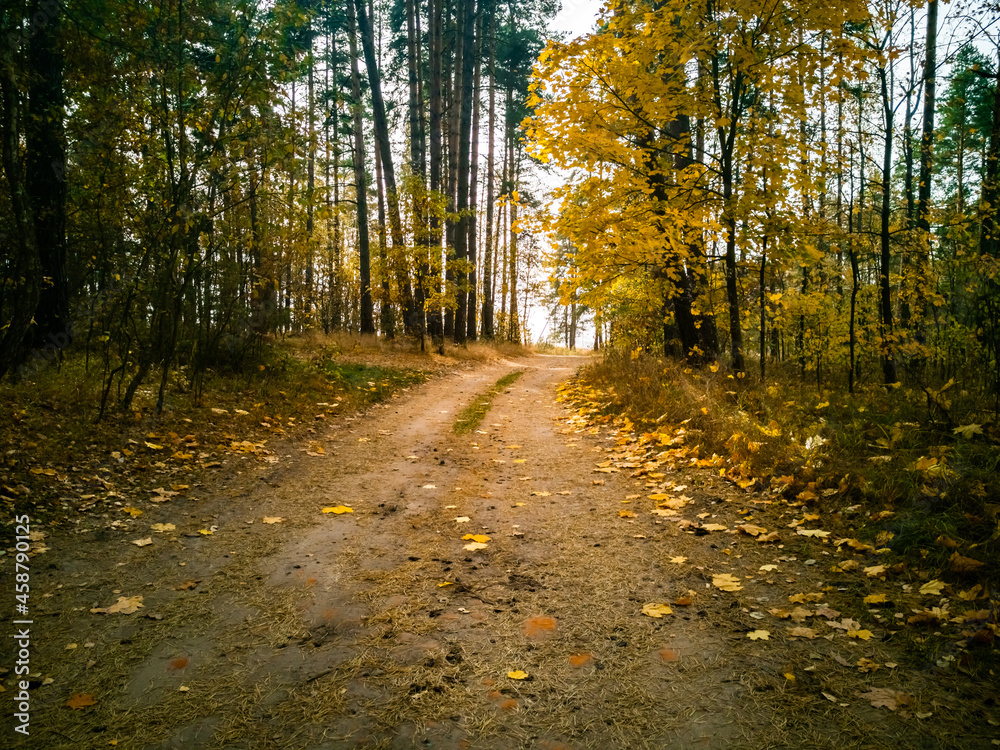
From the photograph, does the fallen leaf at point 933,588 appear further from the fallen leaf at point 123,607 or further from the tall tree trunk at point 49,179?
the tall tree trunk at point 49,179

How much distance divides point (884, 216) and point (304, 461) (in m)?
8.64

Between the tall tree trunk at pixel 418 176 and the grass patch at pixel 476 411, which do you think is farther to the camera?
the tall tree trunk at pixel 418 176

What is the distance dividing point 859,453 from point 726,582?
2368 mm

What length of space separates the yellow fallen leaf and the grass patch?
14.6ft

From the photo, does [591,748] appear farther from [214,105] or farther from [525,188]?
[525,188]

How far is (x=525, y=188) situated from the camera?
80.1 feet

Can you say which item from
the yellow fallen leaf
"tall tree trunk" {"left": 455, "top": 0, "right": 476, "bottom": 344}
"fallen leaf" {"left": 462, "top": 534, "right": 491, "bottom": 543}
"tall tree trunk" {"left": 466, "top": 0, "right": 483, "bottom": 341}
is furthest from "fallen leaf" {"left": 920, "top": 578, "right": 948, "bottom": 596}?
"tall tree trunk" {"left": 466, "top": 0, "right": 483, "bottom": 341}

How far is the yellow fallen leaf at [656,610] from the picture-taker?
2808 mm

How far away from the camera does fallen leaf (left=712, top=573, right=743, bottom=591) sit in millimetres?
3035

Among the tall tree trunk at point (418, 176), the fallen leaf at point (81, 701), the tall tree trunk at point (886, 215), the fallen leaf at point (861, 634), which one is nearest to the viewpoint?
the fallen leaf at point (81, 701)

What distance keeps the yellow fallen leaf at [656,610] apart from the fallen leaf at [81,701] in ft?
8.50

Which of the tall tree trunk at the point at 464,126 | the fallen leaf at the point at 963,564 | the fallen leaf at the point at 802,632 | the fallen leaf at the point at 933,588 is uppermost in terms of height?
the tall tree trunk at the point at 464,126

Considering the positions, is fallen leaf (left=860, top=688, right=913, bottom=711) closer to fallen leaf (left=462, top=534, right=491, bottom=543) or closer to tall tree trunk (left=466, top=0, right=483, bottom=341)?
fallen leaf (left=462, top=534, right=491, bottom=543)

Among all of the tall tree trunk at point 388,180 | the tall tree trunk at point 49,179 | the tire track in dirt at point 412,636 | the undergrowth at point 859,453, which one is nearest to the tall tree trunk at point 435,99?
the tall tree trunk at point 388,180
